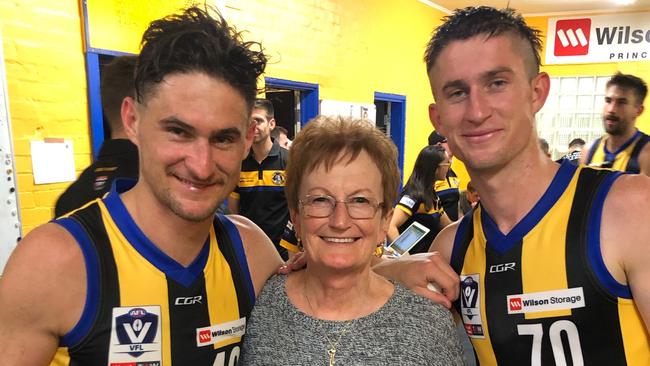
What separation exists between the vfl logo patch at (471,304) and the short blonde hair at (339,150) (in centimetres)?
38

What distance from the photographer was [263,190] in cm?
405

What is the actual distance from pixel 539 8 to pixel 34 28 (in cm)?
898

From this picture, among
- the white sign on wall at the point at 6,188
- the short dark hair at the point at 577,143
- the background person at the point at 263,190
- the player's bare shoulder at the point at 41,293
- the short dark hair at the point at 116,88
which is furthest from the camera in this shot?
the short dark hair at the point at 577,143

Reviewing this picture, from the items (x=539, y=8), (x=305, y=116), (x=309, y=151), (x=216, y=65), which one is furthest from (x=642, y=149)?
(x=539, y=8)

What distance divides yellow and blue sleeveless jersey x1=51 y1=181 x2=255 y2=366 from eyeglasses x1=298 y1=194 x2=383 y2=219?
336 millimetres

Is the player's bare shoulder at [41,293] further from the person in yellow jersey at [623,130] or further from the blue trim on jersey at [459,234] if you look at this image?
the person in yellow jersey at [623,130]

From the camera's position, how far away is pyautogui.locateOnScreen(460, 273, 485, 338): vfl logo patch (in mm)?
1607

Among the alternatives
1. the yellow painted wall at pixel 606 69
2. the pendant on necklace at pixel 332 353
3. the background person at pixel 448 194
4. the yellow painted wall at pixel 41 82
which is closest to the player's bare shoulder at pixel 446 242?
the pendant on necklace at pixel 332 353

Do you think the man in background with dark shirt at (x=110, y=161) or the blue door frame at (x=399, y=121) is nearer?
the man in background with dark shirt at (x=110, y=161)

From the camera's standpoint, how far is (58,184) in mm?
3139

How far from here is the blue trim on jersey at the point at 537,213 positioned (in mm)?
1523

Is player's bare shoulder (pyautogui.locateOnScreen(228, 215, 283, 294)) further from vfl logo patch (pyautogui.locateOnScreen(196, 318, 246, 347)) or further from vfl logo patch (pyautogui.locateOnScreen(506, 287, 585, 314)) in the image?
vfl logo patch (pyautogui.locateOnScreen(506, 287, 585, 314))

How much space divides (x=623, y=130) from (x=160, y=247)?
15.0 feet

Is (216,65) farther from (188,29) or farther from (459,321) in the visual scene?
(459,321)
